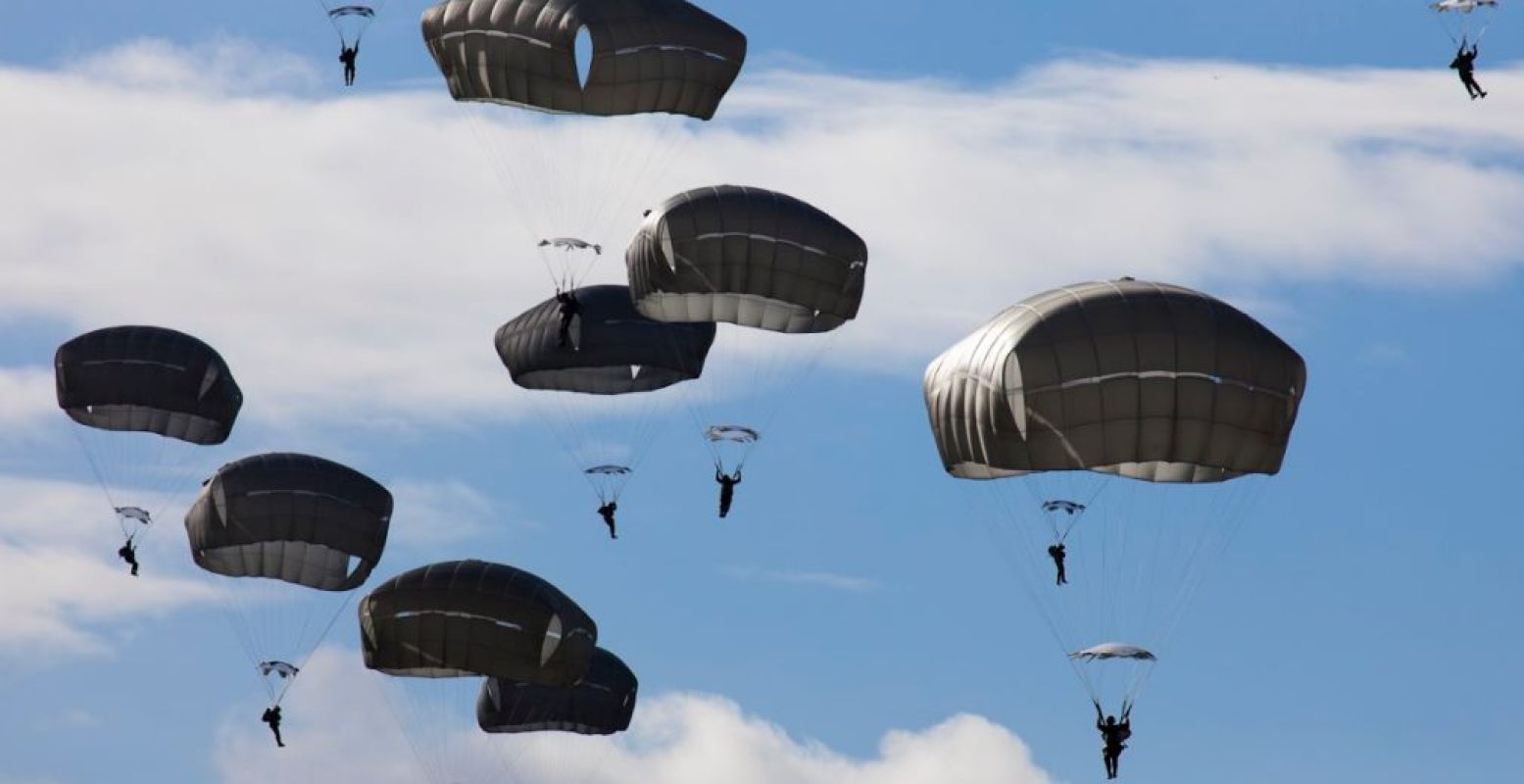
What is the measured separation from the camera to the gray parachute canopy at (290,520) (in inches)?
3108

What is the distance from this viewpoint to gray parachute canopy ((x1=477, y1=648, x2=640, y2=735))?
8588 cm

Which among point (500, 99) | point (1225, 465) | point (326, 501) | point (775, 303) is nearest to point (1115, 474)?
point (1225, 465)

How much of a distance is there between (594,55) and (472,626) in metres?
12.5

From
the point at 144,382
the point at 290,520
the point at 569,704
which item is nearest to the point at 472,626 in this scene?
the point at 290,520

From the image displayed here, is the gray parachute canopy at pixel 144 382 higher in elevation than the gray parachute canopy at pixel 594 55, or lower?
lower

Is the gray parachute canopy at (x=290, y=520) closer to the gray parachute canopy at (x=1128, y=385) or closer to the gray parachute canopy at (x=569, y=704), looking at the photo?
the gray parachute canopy at (x=569, y=704)

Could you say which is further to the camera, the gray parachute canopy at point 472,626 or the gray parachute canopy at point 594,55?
the gray parachute canopy at point 472,626

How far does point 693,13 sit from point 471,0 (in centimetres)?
456

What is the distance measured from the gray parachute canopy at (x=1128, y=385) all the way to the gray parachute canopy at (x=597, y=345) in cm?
2308

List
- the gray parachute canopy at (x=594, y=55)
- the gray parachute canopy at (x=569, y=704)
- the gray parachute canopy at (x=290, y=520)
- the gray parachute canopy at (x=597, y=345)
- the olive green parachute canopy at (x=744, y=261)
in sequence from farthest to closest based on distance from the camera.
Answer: the gray parachute canopy at (x=569, y=704) → the gray parachute canopy at (x=597, y=345) → the gray parachute canopy at (x=290, y=520) → the gray parachute canopy at (x=594, y=55) → the olive green parachute canopy at (x=744, y=261)

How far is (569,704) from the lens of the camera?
8600 cm

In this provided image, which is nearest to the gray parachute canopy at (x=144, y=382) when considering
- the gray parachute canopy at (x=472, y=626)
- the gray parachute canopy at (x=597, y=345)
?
the gray parachute canopy at (x=597, y=345)

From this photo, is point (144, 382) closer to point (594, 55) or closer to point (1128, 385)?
point (594, 55)

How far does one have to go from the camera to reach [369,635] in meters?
77.7
